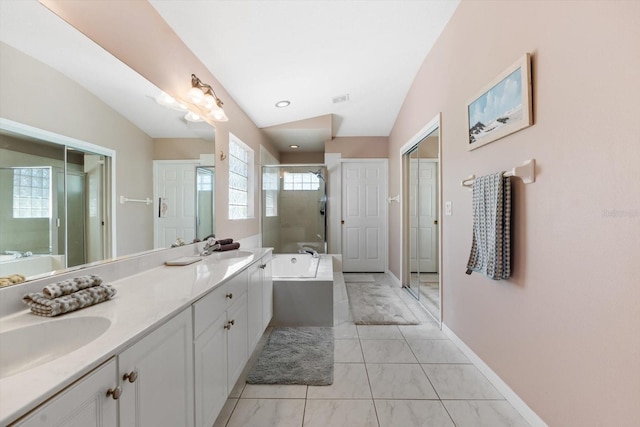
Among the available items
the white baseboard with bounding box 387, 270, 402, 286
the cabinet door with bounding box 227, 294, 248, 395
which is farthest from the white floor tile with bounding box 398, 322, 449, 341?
the cabinet door with bounding box 227, 294, 248, 395

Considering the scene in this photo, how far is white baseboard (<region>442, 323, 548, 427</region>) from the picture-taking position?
139 centimetres

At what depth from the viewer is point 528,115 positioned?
54.4 inches

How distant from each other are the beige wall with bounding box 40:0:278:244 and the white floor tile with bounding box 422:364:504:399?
81.3 inches

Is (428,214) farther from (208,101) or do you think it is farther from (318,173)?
(208,101)

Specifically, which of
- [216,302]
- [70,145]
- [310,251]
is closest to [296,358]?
[216,302]

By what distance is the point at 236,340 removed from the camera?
5.01 feet

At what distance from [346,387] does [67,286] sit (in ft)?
5.10

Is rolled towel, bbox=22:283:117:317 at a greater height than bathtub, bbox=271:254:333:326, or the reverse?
rolled towel, bbox=22:283:117:317

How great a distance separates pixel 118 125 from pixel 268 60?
143cm

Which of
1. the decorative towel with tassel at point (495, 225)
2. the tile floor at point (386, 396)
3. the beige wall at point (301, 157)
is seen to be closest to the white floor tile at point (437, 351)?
the tile floor at point (386, 396)

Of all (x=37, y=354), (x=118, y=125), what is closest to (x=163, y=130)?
(x=118, y=125)

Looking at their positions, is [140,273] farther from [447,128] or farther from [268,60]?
[447,128]

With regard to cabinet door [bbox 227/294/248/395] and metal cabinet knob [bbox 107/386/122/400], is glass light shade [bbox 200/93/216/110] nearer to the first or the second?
cabinet door [bbox 227/294/248/395]

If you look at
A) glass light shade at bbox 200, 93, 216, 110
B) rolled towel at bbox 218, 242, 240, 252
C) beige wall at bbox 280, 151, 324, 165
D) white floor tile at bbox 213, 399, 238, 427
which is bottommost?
white floor tile at bbox 213, 399, 238, 427
